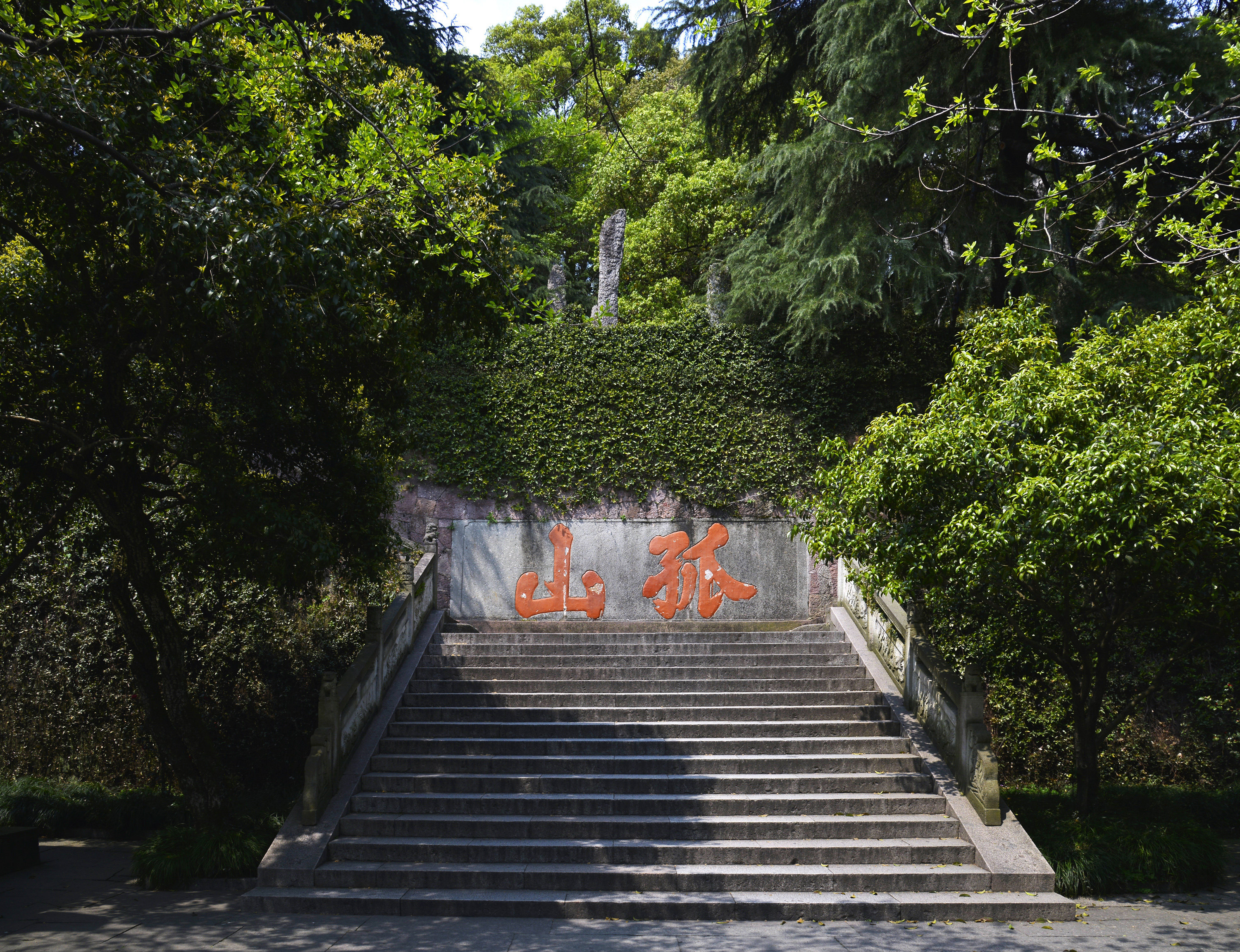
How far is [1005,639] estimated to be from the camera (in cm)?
1057

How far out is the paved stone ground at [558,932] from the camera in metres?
6.19

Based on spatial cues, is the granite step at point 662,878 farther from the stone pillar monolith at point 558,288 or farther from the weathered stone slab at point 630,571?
the stone pillar monolith at point 558,288

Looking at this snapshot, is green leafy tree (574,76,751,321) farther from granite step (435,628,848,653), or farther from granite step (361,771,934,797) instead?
granite step (361,771,934,797)

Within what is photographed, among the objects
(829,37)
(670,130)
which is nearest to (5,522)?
(829,37)

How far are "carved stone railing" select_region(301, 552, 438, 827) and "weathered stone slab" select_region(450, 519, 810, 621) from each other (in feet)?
5.44

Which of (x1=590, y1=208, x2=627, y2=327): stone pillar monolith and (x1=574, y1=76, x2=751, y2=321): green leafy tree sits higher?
(x1=574, y1=76, x2=751, y2=321): green leafy tree

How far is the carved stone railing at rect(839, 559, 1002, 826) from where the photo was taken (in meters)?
7.92

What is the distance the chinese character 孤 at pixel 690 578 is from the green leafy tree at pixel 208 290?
573 centimetres

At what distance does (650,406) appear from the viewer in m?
14.3

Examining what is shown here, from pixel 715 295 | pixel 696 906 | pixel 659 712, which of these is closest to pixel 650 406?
pixel 715 295

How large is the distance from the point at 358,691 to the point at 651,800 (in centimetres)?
326

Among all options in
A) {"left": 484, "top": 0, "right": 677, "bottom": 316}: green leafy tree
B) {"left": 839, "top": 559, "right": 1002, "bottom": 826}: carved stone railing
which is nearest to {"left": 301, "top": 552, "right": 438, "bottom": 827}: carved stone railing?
{"left": 839, "top": 559, "right": 1002, "bottom": 826}: carved stone railing

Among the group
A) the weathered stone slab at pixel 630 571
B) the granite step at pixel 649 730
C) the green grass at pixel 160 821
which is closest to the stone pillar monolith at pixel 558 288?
the weathered stone slab at pixel 630 571

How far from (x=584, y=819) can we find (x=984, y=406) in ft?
16.7
